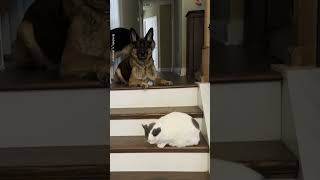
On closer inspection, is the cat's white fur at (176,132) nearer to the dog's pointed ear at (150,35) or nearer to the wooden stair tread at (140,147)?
the wooden stair tread at (140,147)

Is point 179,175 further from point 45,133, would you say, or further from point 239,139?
point 45,133

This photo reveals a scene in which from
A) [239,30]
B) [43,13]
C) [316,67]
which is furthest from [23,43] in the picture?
[316,67]

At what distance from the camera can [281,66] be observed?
519 millimetres

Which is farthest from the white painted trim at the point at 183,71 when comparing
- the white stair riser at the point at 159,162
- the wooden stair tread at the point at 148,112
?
the white stair riser at the point at 159,162

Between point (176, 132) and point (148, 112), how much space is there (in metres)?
0.29

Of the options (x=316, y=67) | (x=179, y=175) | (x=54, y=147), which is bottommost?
(x=179, y=175)

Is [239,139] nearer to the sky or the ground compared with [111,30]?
nearer to the ground

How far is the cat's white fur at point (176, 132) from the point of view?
81cm

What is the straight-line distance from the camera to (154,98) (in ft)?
2.37

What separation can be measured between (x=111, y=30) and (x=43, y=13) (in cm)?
10

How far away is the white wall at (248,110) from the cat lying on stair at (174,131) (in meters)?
0.21

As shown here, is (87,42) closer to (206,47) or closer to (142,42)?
(142,42)

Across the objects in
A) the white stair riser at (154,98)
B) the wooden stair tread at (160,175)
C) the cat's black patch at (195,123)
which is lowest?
the wooden stair tread at (160,175)

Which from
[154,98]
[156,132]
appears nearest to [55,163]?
[154,98]
